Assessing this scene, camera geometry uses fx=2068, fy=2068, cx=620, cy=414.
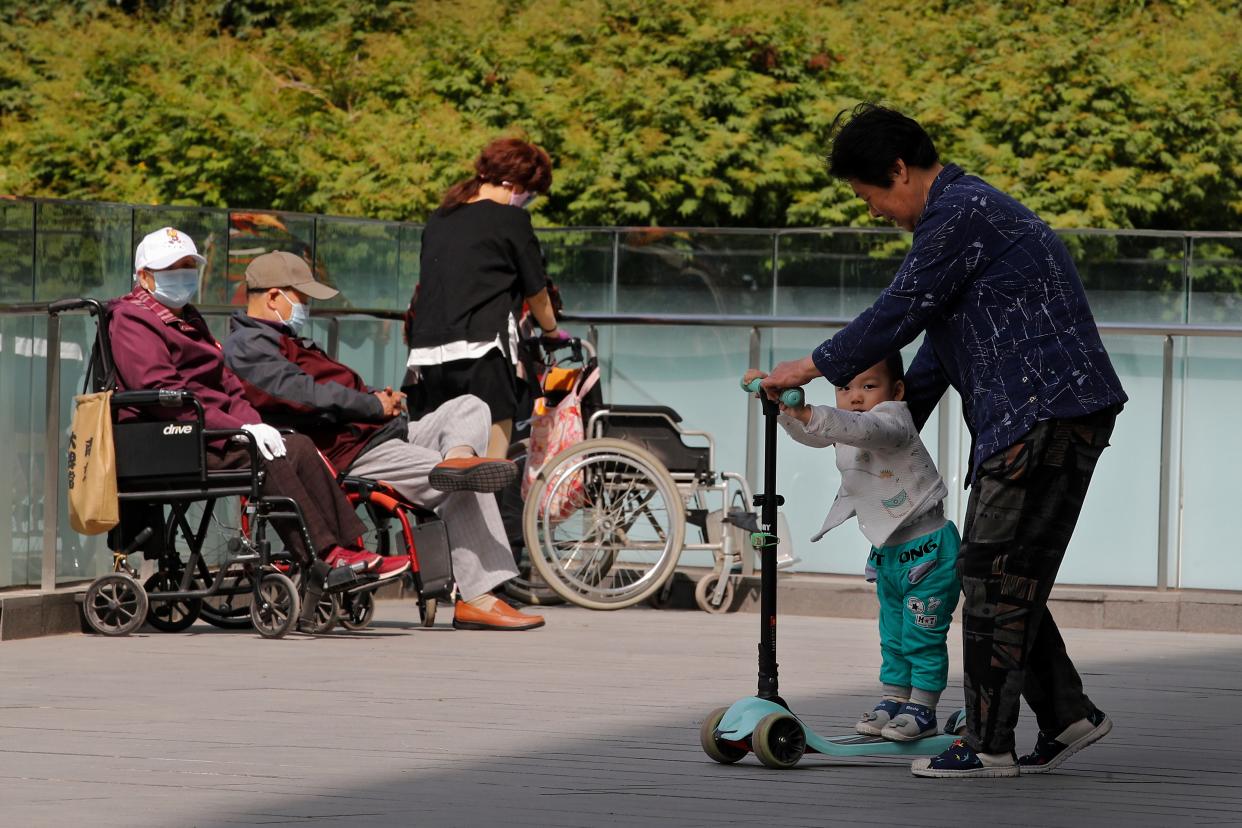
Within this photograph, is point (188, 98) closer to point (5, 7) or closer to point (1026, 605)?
point (5, 7)

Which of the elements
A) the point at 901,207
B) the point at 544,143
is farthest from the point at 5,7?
the point at 901,207

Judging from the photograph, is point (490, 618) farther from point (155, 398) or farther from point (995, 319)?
point (995, 319)

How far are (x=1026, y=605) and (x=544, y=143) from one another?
17.2 metres

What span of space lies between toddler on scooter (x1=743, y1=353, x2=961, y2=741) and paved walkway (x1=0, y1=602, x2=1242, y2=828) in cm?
26

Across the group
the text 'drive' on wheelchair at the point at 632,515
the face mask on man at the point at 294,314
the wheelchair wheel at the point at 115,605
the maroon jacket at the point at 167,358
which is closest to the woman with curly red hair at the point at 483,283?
the text 'drive' on wheelchair at the point at 632,515

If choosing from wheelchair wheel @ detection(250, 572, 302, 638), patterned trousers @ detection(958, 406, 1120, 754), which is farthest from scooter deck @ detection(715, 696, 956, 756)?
wheelchair wheel @ detection(250, 572, 302, 638)

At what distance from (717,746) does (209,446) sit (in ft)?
11.3

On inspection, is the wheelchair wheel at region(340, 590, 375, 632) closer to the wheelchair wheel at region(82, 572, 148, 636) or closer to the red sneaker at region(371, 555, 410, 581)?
the red sneaker at region(371, 555, 410, 581)

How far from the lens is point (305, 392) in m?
8.09

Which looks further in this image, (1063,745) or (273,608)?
(273,608)

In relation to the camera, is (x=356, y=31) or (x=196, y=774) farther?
(x=356, y=31)

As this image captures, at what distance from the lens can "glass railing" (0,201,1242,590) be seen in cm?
824

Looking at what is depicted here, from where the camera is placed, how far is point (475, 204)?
29.5 feet

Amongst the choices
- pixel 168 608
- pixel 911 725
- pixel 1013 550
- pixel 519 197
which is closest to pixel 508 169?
pixel 519 197
